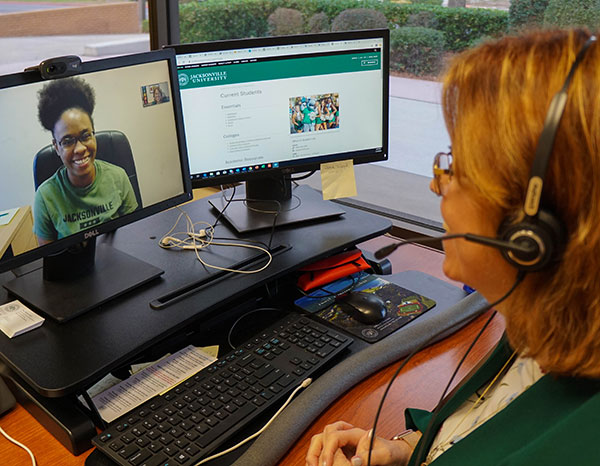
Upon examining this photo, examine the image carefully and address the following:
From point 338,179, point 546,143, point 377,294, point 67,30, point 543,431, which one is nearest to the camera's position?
point 546,143

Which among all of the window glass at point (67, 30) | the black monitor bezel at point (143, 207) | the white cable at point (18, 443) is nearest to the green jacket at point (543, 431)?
the white cable at point (18, 443)

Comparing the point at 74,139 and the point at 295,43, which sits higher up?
the point at 295,43

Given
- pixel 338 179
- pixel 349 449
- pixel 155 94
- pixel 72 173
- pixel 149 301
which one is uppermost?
pixel 155 94

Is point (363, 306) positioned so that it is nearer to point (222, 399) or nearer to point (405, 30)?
point (222, 399)

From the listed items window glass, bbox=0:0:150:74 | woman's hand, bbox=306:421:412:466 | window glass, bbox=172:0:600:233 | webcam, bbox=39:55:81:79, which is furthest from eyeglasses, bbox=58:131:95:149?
window glass, bbox=0:0:150:74

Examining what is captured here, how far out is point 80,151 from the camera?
3.51 feet

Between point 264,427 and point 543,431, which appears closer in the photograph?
point 543,431

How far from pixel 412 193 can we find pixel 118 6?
5.41 ft

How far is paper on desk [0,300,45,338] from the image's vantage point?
104 cm

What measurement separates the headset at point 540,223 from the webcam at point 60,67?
30.0 inches

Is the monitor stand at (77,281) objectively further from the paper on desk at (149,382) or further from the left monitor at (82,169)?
the paper on desk at (149,382)

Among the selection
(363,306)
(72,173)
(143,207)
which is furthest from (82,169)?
(363,306)

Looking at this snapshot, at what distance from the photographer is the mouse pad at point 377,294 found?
48.3 inches

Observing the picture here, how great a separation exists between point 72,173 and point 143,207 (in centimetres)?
17
